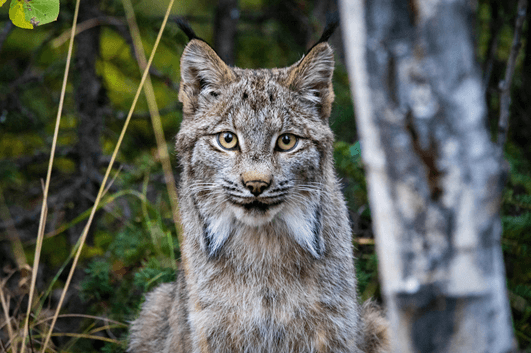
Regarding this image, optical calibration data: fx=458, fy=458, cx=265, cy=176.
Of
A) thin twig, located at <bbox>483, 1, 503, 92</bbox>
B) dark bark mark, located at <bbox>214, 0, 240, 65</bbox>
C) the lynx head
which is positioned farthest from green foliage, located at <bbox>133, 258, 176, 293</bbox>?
thin twig, located at <bbox>483, 1, 503, 92</bbox>

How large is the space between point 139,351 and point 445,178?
121 inches

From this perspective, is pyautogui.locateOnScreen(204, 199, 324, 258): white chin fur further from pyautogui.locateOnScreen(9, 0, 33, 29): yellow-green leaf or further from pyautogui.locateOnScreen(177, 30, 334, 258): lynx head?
pyautogui.locateOnScreen(9, 0, 33, 29): yellow-green leaf

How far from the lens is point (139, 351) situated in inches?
137

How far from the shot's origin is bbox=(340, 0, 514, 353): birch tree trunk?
1.08m

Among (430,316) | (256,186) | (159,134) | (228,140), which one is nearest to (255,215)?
(256,186)

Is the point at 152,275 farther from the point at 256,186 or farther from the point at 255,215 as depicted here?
the point at 256,186

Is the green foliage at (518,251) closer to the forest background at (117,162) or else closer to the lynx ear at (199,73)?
the forest background at (117,162)

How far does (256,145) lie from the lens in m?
2.75

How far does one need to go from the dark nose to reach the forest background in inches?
54.7

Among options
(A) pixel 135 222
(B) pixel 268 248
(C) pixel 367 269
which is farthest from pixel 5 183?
(C) pixel 367 269

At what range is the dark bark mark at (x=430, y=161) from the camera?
1.11m

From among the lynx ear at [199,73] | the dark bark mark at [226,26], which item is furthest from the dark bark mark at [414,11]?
the dark bark mark at [226,26]

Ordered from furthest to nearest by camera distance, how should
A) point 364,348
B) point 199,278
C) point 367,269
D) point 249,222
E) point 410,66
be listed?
1. point 367,269
2. point 364,348
3. point 199,278
4. point 249,222
5. point 410,66

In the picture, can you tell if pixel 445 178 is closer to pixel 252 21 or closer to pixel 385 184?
pixel 385 184
